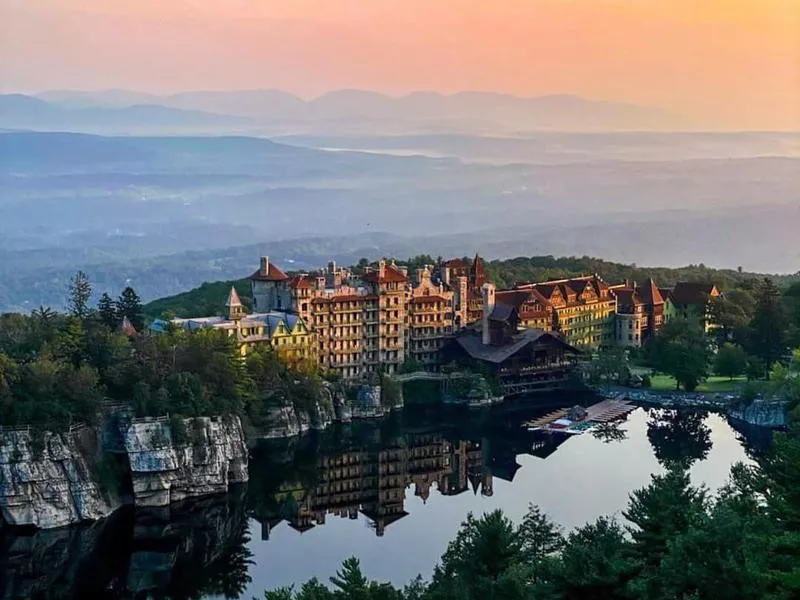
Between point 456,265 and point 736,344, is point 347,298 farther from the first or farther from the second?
point 736,344

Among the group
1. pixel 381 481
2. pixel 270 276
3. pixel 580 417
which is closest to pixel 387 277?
pixel 270 276

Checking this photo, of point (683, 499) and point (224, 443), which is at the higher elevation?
point (683, 499)

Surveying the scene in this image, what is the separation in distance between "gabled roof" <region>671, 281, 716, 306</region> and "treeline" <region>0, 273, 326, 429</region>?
23021 millimetres

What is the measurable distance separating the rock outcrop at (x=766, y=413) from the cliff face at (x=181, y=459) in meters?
17.8

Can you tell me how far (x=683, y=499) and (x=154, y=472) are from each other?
54.7 ft

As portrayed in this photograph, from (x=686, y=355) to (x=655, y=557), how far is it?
91.0 ft

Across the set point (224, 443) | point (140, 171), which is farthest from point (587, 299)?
point (140, 171)

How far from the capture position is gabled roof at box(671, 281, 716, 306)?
5462cm

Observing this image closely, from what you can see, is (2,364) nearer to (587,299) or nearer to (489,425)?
(489,425)

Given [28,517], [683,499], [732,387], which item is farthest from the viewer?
[732,387]

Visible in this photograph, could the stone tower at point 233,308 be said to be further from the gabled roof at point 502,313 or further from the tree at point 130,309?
the gabled roof at point 502,313

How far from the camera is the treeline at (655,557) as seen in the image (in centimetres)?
1499

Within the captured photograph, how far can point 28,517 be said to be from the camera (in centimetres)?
2869

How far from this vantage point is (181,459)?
31125mm
